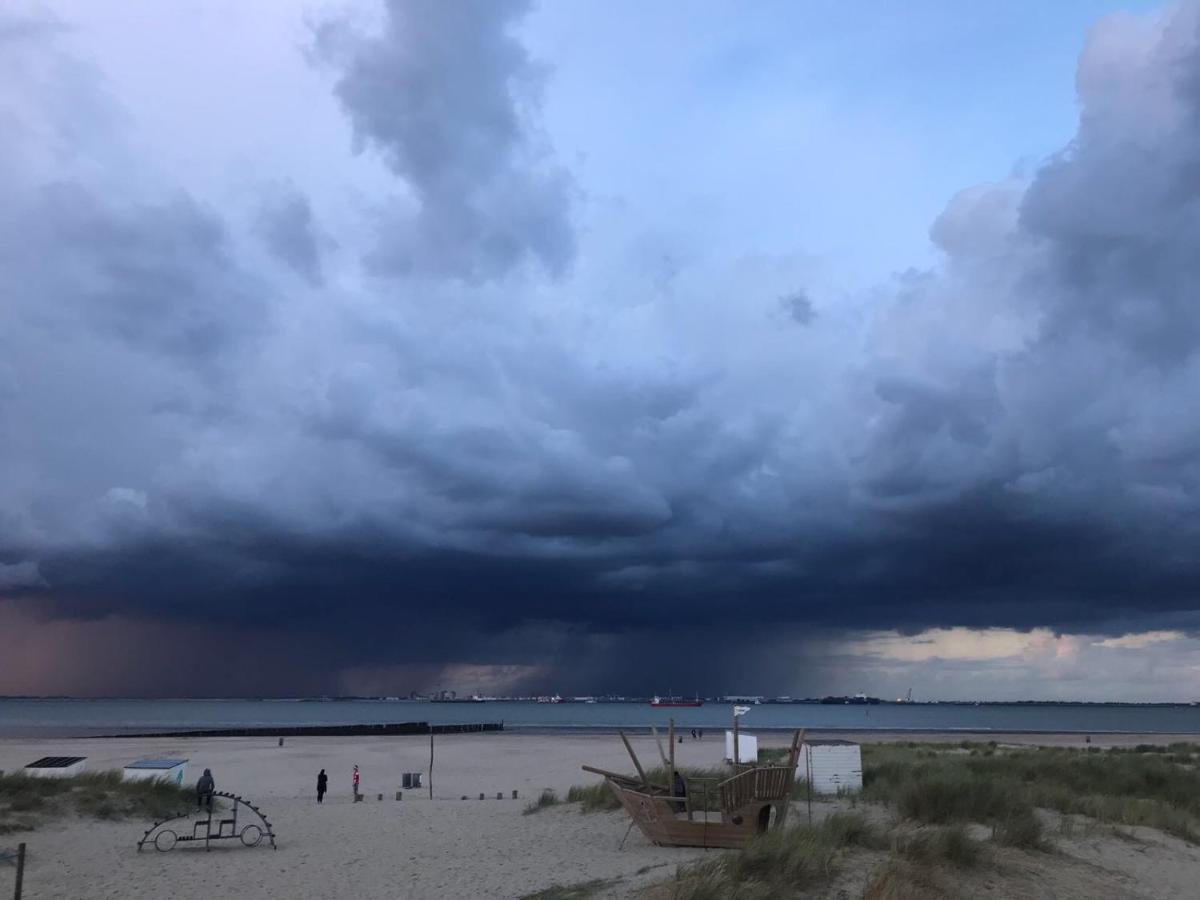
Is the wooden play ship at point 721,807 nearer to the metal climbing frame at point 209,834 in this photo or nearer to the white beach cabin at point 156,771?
the metal climbing frame at point 209,834

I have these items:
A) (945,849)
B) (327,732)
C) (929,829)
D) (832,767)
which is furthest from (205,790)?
(327,732)

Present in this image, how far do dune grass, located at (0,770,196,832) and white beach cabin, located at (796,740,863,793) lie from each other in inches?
692

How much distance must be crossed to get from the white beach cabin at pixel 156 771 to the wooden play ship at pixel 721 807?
16.2 meters

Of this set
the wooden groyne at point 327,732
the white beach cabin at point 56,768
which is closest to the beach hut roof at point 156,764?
the white beach cabin at point 56,768

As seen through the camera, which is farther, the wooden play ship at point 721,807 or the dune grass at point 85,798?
the dune grass at point 85,798

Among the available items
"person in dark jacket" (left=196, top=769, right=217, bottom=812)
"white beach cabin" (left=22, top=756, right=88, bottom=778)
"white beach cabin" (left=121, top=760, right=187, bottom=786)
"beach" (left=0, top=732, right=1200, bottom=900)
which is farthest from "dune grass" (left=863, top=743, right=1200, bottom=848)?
"white beach cabin" (left=22, top=756, right=88, bottom=778)

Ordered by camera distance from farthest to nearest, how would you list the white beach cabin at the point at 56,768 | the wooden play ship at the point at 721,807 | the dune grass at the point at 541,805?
the white beach cabin at the point at 56,768 < the dune grass at the point at 541,805 < the wooden play ship at the point at 721,807

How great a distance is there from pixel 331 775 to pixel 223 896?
30.7 m

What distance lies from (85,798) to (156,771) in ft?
12.4

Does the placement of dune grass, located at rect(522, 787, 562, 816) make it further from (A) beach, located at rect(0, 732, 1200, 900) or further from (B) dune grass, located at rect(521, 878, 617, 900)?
(B) dune grass, located at rect(521, 878, 617, 900)

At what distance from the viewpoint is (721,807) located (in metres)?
17.8

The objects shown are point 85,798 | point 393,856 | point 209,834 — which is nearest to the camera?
point 393,856

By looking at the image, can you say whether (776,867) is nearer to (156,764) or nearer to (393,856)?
(393,856)

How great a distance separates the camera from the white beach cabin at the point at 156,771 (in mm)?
27516
